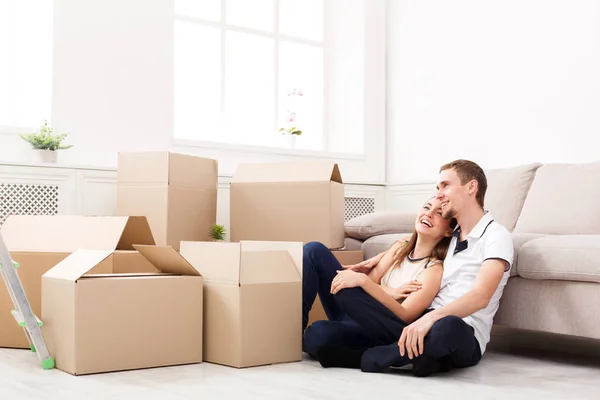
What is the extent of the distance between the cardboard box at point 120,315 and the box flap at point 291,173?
872 millimetres

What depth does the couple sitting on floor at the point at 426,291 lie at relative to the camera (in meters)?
2.35

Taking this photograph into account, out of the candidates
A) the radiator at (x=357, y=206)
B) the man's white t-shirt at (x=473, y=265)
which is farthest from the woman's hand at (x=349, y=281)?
the radiator at (x=357, y=206)

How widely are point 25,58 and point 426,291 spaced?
2468 mm

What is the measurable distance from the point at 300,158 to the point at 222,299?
2082 millimetres

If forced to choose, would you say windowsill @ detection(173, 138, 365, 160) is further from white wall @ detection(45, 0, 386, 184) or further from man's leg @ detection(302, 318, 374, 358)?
man's leg @ detection(302, 318, 374, 358)

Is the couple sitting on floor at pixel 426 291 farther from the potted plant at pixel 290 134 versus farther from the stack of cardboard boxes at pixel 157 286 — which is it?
the potted plant at pixel 290 134

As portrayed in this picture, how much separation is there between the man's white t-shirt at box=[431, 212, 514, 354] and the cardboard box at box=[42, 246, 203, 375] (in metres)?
0.84

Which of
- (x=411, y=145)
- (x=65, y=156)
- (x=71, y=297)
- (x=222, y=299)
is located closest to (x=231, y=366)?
(x=222, y=299)

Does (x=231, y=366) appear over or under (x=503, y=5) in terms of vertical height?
under

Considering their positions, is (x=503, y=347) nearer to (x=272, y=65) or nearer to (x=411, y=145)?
(x=411, y=145)

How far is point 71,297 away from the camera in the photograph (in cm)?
235

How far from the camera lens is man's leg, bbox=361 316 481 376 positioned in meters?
2.30

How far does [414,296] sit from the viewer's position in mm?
2520

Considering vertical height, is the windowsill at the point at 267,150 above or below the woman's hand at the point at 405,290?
above
